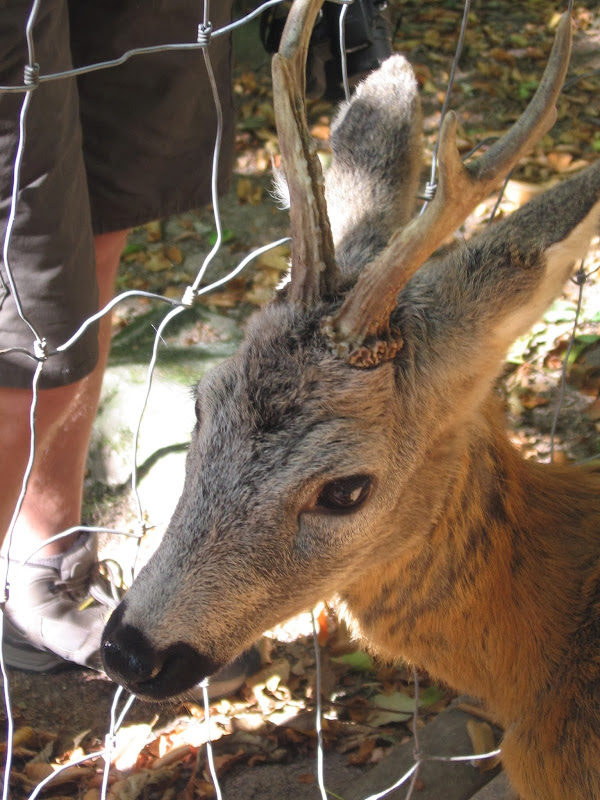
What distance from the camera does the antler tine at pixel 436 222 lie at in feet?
5.69

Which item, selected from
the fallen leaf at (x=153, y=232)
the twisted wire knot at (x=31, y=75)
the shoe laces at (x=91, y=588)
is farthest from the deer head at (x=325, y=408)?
the fallen leaf at (x=153, y=232)

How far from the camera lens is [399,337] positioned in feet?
6.81

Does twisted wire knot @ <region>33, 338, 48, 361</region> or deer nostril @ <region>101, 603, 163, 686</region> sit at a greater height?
twisted wire knot @ <region>33, 338, 48, 361</region>

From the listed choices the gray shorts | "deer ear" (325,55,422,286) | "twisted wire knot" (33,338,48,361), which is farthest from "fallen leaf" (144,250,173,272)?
"twisted wire knot" (33,338,48,361)

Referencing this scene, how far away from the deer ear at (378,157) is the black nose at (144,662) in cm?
120

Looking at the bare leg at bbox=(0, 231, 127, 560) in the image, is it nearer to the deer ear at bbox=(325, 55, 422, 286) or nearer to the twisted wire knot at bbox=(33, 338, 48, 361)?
the twisted wire knot at bbox=(33, 338, 48, 361)

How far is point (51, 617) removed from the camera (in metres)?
3.15

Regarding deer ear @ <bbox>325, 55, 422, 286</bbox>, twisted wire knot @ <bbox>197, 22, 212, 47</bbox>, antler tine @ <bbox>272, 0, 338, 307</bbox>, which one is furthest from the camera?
deer ear @ <bbox>325, 55, 422, 286</bbox>

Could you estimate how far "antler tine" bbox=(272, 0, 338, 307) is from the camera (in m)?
1.85

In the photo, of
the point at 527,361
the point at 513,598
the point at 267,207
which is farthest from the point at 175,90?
the point at 267,207

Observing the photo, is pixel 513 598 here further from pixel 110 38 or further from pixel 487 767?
pixel 110 38

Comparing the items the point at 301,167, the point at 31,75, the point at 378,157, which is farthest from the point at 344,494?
the point at 31,75

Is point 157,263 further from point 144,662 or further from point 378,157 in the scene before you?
point 144,662

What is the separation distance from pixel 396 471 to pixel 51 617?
172 cm
